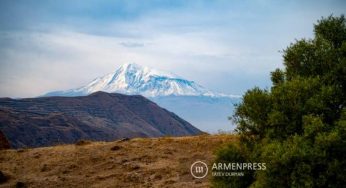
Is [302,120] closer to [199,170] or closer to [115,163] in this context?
[199,170]

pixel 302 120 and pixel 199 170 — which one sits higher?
pixel 302 120

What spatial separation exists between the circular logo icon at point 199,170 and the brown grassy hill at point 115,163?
39 centimetres

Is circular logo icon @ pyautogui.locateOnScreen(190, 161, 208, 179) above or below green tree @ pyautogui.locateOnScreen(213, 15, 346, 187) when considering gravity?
below

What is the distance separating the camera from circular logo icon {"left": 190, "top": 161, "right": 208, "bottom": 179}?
81.0ft

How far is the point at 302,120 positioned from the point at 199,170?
1135 cm

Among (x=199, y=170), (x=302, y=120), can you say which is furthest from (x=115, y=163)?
(x=302, y=120)

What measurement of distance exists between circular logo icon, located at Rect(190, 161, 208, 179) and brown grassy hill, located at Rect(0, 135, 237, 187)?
390mm

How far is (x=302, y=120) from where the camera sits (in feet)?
48.6

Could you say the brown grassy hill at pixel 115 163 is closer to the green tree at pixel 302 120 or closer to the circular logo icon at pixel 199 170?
the circular logo icon at pixel 199 170

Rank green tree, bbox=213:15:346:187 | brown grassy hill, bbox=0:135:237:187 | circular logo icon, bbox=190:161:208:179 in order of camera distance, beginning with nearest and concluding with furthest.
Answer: green tree, bbox=213:15:346:187 → circular logo icon, bbox=190:161:208:179 → brown grassy hill, bbox=0:135:237:187

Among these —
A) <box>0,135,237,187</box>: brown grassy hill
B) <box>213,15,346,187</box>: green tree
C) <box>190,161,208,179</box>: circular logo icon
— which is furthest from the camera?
<box>0,135,237,187</box>: brown grassy hill

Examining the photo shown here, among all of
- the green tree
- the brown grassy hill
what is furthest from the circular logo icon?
the green tree

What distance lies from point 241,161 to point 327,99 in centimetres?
454

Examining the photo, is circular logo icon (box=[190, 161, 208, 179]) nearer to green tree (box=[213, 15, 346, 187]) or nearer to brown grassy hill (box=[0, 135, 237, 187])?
brown grassy hill (box=[0, 135, 237, 187])
